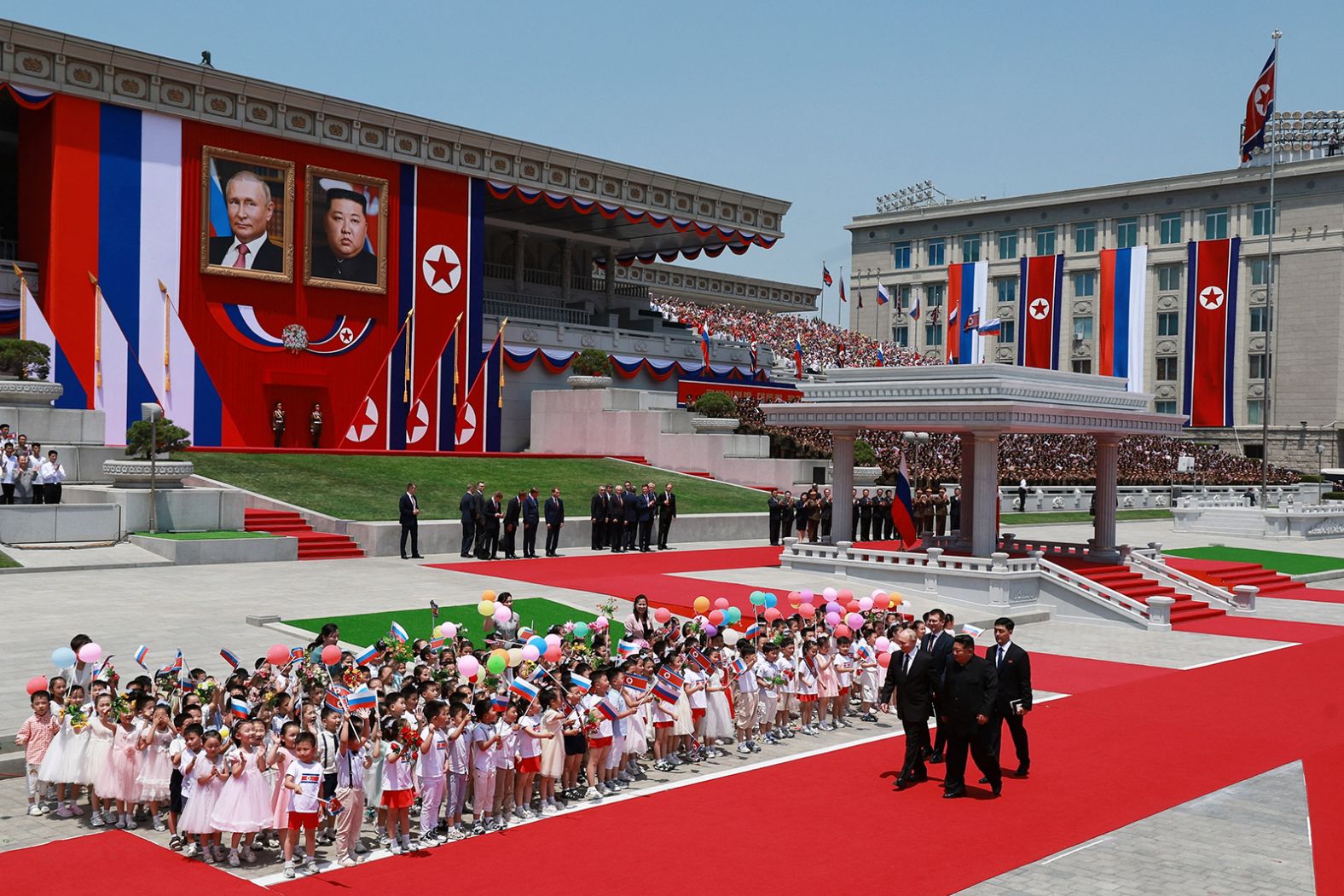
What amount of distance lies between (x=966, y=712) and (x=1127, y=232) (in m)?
79.4

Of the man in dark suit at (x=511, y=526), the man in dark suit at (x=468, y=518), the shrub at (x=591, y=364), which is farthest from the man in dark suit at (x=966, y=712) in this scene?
the shrub at (x=591, y=364)

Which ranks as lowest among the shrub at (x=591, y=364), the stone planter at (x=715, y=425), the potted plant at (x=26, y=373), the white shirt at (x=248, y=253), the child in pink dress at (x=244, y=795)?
the child in pink dress at (x=244, y=795)

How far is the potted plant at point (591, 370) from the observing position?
159 ft

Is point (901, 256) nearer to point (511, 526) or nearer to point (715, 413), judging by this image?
point (715, 413)

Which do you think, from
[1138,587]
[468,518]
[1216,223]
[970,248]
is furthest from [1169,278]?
[468,518]

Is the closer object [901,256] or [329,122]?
[329,122]

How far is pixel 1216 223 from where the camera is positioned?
8025 centimetres

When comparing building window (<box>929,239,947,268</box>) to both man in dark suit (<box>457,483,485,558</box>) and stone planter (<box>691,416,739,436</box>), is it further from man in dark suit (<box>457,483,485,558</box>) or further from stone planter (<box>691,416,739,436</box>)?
man in dark suit (<box>457,483,485,558</box>)

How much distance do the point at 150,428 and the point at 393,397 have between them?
15.3 metres

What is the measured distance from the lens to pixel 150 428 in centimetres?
2845

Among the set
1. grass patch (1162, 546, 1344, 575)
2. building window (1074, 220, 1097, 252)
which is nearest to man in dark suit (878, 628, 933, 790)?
grass patch (1162, 546, 1344, 575)

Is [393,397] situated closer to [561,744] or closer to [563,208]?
[563,208]

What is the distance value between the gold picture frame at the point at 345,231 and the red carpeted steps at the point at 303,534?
13.3 m

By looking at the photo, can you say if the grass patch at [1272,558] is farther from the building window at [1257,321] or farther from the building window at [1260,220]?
the building window at [1260,220]
